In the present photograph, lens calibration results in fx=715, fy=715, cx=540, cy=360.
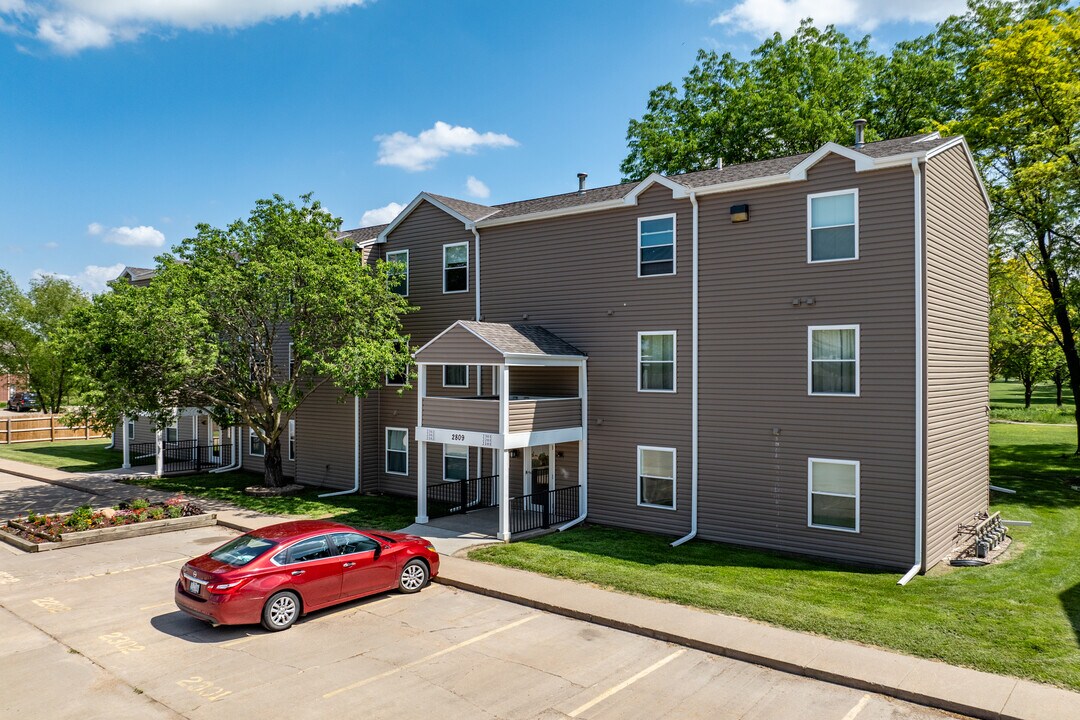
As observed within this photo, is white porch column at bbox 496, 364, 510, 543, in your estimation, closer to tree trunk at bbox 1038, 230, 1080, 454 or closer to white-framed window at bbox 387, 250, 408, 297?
white-framed window at bbox 387, 250, 408, 297

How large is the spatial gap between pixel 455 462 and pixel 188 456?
15.9 metres

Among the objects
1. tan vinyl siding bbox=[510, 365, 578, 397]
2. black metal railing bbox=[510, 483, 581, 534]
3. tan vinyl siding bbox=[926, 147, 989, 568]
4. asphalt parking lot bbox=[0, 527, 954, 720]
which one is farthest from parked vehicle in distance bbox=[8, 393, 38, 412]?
tan vinyl siding bbox=[926, 147, 989, 568]

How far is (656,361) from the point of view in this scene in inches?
733

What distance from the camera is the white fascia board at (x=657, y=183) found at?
703 inches

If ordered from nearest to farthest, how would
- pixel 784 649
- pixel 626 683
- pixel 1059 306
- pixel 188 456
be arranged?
pixel 626 683 < pixel 784 649 < pixel 1059 306 < pixel 188 456

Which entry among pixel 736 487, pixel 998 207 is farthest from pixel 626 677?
pixel 998 207

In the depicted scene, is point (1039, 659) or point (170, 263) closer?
→ point (1039, 659)

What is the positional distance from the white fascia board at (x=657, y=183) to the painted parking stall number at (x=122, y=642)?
1434 centimetres

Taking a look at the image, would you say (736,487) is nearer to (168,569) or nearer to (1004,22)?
(168,569)

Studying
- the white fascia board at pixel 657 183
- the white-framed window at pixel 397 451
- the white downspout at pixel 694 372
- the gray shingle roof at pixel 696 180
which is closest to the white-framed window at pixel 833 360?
the white downspout at pixel 694 372

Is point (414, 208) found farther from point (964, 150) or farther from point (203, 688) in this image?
point (203, 688)

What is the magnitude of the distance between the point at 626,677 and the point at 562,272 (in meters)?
12.5

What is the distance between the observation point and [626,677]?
9891 mm

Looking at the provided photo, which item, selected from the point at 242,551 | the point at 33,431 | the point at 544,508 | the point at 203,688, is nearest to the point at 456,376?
the point at 544,508
